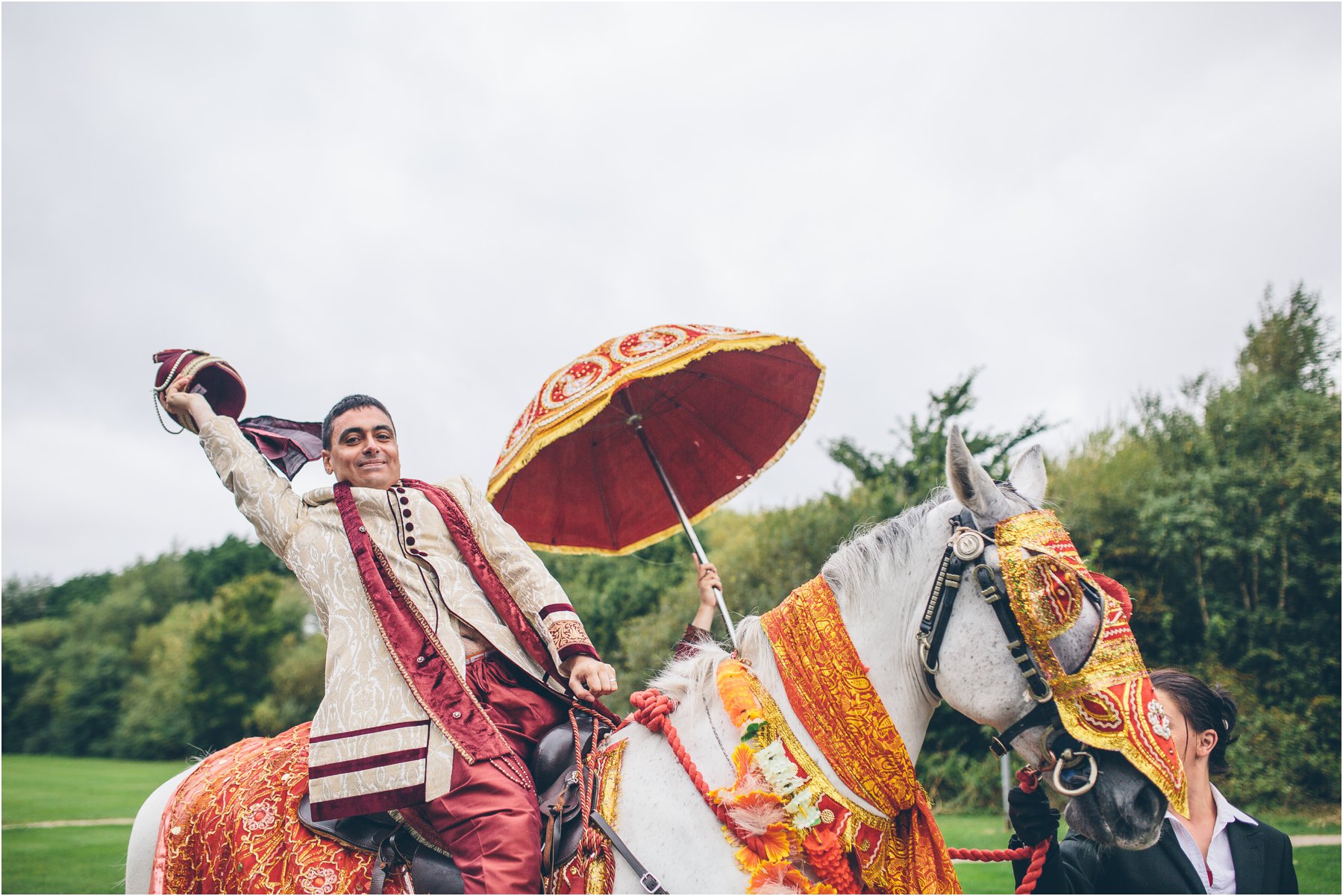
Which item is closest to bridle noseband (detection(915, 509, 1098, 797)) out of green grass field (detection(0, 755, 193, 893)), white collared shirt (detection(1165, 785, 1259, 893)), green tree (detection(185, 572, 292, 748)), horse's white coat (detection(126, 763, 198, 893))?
white collared shirt (detection(1165, 785, 1259, 893))

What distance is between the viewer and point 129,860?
2752mm

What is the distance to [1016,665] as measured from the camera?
213cm

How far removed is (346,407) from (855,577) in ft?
5.88

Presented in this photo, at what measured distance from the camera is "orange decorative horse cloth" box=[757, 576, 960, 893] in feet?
7.18

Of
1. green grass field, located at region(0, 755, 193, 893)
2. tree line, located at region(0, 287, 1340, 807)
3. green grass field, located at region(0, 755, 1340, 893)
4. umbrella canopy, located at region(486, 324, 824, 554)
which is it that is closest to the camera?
umbrella canopy, located at region(486, 324, 824, 554)

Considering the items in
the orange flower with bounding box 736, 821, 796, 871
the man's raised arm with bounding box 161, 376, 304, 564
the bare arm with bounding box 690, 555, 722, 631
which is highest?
the man's raised arm with bounding box 161, 376, 304, 564

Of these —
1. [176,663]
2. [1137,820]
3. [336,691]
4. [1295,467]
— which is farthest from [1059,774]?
[176,663]

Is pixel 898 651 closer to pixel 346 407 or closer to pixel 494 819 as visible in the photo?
pixel 494 819

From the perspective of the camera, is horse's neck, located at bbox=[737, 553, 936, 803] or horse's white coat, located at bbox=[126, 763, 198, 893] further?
horse's white coat, located at bbox=[126, 763, 198, 893]

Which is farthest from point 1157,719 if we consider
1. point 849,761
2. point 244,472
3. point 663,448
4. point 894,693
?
point 244,472

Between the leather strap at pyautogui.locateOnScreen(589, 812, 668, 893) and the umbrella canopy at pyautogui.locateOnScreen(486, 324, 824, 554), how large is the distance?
55.1 inches

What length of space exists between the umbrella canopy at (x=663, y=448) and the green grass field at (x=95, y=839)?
2081 millimetres

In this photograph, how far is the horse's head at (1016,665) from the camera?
206cm

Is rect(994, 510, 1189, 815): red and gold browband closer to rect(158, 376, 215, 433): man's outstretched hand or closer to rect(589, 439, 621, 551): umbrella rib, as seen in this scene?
rect(589, 439, 621, 551): umbrella rib
